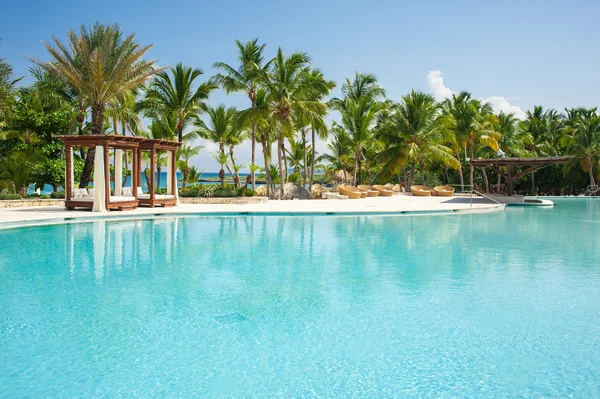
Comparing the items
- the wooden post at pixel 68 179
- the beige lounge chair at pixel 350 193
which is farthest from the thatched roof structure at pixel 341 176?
the wooden post at pixel 68 179

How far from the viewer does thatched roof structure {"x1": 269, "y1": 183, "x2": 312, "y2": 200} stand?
25008 mm

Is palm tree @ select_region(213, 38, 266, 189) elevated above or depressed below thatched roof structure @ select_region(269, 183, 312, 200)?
above

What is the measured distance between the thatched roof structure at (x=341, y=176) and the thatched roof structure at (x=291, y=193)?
42.0 feet

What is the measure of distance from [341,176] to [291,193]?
14759 mm

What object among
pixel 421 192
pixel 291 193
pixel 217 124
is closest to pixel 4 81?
pixel 291 193

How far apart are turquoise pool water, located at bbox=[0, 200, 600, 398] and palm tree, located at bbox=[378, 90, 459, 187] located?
21.0 metres

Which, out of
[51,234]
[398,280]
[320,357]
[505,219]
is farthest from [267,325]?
[505,219]

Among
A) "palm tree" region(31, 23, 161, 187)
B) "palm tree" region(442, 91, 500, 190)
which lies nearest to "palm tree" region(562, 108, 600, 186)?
"palm tree" region(442, 91, 500, 190)

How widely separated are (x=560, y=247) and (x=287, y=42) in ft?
57.2

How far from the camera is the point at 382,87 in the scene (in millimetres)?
34000

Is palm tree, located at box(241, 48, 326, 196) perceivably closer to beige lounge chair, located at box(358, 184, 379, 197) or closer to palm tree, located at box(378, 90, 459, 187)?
beige lounge chair, located at box(358, 184, 379, 197)

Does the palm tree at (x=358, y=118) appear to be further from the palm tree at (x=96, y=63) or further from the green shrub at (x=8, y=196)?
the green shrub at (x=8, y=196)

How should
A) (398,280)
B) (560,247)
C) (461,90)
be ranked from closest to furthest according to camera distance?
(398,280), (560,247), (461,90)

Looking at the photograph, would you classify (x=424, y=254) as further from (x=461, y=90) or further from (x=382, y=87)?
(x=461, y=90)
